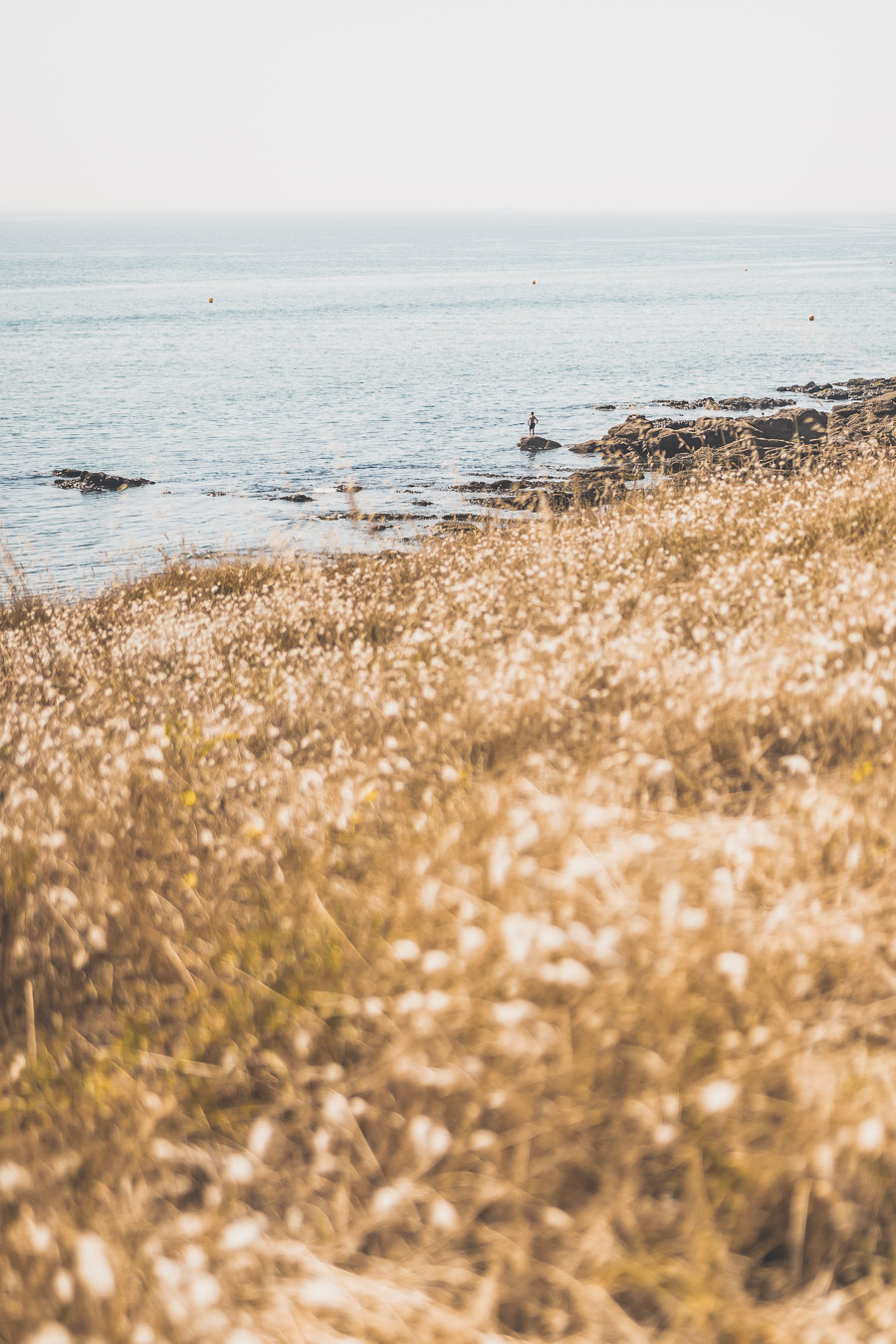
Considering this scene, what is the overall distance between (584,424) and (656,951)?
3321 centimetres

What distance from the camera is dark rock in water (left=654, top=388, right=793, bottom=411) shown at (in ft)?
116

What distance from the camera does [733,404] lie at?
118 feet

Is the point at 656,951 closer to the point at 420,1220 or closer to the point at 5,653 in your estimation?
the point at 420,1220

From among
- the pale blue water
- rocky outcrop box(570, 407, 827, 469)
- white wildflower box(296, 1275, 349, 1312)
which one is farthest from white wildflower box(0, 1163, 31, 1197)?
rocky outcrop box(570, 407, 827, 469)

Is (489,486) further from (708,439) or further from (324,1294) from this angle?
(324,1294)

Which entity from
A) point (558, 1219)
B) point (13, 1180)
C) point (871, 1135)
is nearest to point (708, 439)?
point (871, 1135)

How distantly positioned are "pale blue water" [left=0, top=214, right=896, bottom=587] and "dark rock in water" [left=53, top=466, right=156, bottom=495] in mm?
498

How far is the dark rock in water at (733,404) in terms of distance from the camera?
3542 cm

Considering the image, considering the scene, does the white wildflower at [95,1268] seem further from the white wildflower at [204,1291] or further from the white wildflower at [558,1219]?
the white wildflower at [558,1219]

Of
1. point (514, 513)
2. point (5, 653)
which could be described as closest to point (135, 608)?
point (5, 653)

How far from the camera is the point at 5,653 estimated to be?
35.7 feet

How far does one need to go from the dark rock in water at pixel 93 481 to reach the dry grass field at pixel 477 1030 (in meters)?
24.1

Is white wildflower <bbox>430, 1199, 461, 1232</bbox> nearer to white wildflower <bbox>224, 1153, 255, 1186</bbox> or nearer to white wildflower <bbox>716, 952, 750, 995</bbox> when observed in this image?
white wildflower <bbox>224, 1153, 255, 1186</bbox>

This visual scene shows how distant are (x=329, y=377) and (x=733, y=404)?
21.1 m
